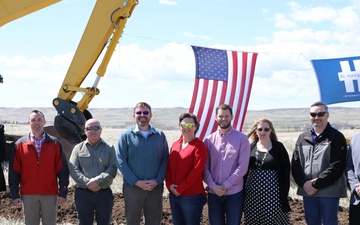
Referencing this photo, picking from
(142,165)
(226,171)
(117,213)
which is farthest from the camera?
(117,213)

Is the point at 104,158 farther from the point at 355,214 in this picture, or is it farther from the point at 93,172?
the point at 355,214

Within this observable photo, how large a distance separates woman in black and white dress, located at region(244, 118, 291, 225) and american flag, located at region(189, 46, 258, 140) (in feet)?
15.2

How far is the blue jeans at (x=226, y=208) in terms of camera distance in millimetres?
6652

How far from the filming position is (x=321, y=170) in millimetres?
6672

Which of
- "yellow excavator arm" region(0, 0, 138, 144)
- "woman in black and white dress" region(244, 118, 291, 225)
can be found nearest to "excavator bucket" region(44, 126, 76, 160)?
"yellow excavator arm" region(0, 0, 138, 144)

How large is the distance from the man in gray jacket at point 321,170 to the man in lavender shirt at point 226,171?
73 cm


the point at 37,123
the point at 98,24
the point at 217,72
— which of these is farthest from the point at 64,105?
the point at 37,123

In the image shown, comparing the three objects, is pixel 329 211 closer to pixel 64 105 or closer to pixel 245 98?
pixel 245 98

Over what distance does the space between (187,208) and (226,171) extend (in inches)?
24.0

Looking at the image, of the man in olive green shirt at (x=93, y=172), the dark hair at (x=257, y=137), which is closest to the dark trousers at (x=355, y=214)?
the dark hair at (x=257, y=137)

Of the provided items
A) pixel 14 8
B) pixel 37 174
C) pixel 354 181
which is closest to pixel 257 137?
pixel 354 181

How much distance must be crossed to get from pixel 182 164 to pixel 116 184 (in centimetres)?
500

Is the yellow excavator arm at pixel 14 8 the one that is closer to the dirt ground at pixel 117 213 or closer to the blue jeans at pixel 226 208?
the dirt ground at pixel 117 213

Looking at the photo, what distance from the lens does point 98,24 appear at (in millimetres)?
12055
